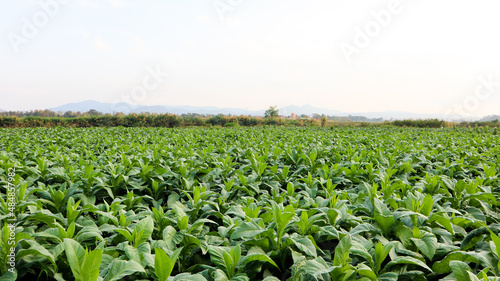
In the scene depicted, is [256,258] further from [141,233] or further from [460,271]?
[460,271]

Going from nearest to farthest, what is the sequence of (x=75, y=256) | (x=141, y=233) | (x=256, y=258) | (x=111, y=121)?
(x=75, y=256), (x=256, y=258), (x=141, y=233), (x=111, y=121)

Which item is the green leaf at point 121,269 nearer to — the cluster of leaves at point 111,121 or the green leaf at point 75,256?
the green leaf at point 75,256

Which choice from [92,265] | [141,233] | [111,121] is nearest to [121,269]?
[92,265]

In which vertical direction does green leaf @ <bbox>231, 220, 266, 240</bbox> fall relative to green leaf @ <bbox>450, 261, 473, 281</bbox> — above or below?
above

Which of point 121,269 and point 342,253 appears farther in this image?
point 342,253

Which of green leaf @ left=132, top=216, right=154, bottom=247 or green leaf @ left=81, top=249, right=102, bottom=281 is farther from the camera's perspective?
green leaf @ left=132, top=216, right=154, bottom=247

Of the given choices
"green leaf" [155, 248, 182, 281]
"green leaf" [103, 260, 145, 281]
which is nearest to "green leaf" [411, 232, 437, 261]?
"green leaf" [155, 248, 182, 281]

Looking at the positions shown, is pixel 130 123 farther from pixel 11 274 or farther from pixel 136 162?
pixel 11 274

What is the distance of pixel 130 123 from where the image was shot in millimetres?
39469

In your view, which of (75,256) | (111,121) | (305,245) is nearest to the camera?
(75,256)

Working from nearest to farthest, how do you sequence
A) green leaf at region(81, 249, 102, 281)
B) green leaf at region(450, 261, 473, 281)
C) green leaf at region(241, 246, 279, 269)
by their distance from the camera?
1. green leaf at region(81, 249, 102, 281)
2. green leaf at region(450, 261, 473, 281)
3. green leaf at region(241, 246, 279, 269)

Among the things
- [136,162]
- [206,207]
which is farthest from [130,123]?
[206,207]

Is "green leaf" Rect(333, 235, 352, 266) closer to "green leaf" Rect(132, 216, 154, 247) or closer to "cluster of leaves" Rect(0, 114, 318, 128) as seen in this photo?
"green leaf" Rect(132, 216, 154, 247)

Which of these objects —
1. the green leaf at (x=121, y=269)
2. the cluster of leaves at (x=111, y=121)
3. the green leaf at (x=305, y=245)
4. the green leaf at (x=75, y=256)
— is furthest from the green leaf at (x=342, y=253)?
the cluster of leaves at (x=111, y=121)
